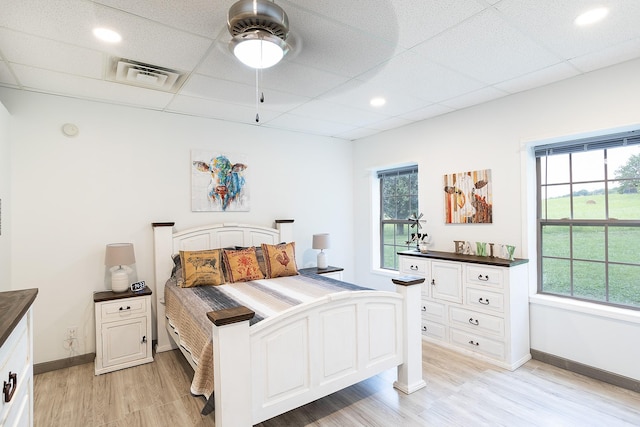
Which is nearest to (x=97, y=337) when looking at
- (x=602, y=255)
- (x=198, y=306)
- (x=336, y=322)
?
(x=198, y=306)

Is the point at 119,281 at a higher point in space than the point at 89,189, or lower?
lower

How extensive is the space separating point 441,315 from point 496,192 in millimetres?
1449

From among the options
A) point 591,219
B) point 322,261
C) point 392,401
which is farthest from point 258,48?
point 591,219

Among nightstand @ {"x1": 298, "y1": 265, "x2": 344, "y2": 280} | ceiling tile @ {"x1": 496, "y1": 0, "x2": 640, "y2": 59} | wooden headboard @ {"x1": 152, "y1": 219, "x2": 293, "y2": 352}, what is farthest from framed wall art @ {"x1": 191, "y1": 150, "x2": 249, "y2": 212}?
ceiling tile @ {"x1": 496, "y1": 0, "x2": 640, "y2": 59}

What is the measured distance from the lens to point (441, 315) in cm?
354

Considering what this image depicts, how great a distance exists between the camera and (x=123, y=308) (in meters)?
3.09

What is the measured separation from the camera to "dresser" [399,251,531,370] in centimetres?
301

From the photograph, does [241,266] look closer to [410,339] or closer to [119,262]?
[119,262]

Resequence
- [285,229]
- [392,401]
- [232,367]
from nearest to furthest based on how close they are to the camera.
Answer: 1. [232,367]
2. [392,401]
3. [285,229]

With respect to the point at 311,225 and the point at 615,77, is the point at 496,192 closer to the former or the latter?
the point at 615,77

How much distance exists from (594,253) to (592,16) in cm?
204

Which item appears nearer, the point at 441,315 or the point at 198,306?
the point at 198,306

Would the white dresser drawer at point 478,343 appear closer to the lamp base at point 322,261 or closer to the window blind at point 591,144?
the lamp base at point 322,261

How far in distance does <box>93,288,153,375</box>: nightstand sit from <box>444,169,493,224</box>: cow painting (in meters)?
3.44
